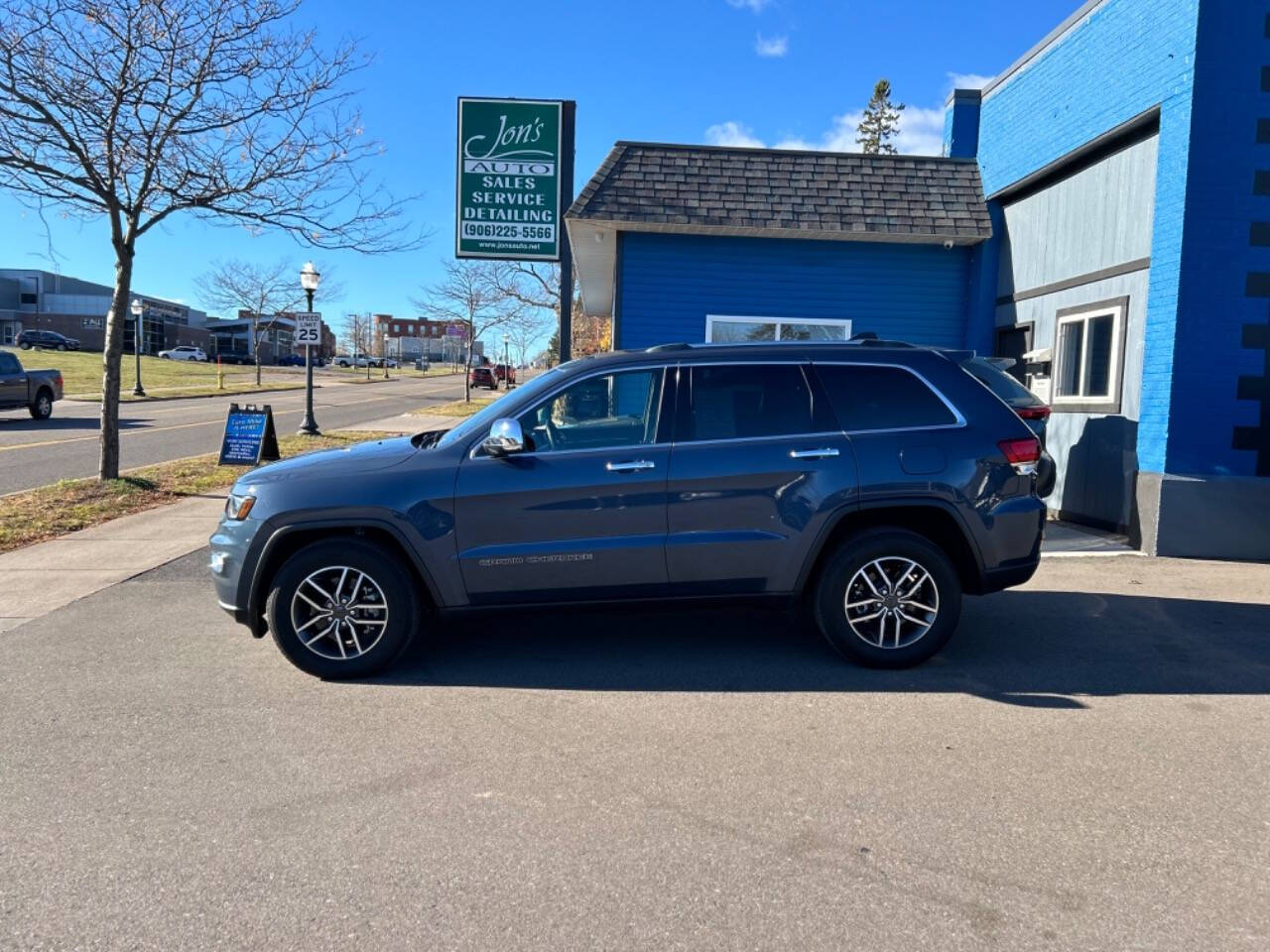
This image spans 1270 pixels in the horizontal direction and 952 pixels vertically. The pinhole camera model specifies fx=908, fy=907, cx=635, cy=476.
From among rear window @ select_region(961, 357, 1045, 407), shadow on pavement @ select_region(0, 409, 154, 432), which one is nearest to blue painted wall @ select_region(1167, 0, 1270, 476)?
rear window @ select_region(961, 357, 1045, 407)

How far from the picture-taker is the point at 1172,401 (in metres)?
7.94

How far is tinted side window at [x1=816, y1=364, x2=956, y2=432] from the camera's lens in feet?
16.9

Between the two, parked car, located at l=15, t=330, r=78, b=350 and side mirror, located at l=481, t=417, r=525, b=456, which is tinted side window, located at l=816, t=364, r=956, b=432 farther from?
parked car, located at l=15, t=330, r=78, b=350

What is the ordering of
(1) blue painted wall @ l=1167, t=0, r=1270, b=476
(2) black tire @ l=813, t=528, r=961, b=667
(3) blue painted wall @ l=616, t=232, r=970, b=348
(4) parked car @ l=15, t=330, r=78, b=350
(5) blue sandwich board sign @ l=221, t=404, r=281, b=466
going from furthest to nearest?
1. (4) parked car @ l=15, t=330, r=78, b=350
2. (5) blue sandwich board sign @ l=221, t=404, r=281, b=466
3. (3) blue painted wall @ l=616, t=232, r=970, b=348
4. (1) blue painted wall @ l=1167, t=0, r=1270, b=476
5. (2) black tire @ l=813, t=528, r=961, b=667

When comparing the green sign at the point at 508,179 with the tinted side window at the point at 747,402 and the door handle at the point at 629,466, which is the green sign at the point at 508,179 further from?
the door handle at the point at 629,466

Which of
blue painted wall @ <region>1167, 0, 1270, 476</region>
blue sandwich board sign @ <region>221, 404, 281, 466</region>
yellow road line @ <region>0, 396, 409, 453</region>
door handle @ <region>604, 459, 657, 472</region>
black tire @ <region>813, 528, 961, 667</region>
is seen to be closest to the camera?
door handle @ <region>604, 459, 657, 472</region>

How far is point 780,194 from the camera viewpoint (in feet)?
37.4

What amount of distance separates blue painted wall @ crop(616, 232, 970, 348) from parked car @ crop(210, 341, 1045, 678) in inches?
262

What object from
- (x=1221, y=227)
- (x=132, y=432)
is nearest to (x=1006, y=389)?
(x=1221, y=227)

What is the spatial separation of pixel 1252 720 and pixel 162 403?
34.2m

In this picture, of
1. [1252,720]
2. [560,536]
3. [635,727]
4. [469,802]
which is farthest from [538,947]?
[1252,720]

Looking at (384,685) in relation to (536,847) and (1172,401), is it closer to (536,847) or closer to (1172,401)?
(536,847)

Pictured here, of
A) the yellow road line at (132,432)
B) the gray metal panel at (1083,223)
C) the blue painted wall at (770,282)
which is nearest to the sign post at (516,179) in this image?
the blue painted wall at (770,282)

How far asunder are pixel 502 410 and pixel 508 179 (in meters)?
8.45
